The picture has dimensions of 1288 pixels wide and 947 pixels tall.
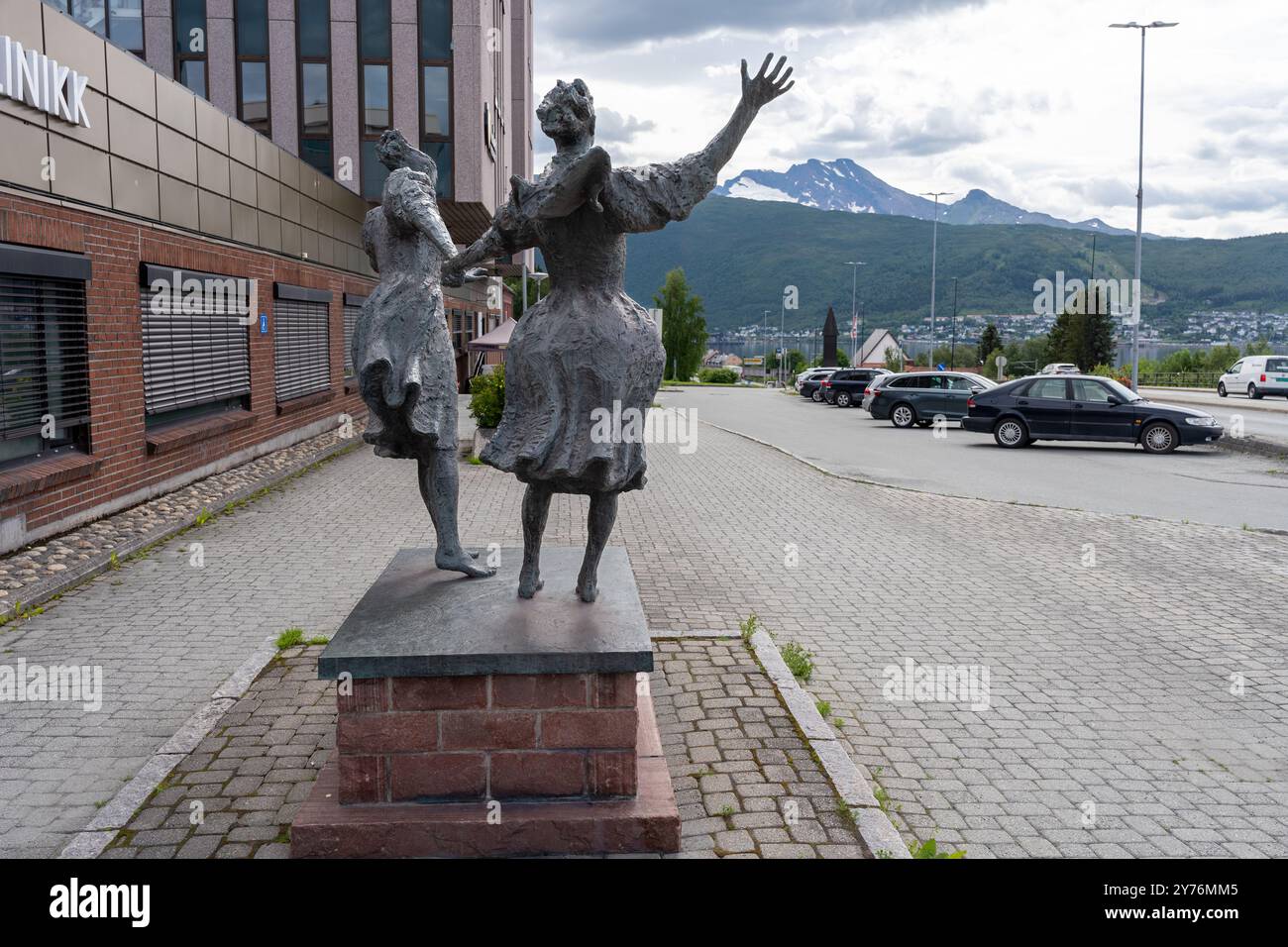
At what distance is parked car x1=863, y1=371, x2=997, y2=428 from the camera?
25500 mm

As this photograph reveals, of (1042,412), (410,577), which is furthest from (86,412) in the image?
(1042,412)

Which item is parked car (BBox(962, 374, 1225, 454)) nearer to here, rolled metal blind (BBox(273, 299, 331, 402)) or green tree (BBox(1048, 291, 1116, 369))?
rolled metal blind (BBox(273, 299, 331, 402))

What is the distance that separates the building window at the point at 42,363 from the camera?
29.0ft

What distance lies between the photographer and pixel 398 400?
5012 millimetres

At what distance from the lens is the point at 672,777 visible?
4.52m

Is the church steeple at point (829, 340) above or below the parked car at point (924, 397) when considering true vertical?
above

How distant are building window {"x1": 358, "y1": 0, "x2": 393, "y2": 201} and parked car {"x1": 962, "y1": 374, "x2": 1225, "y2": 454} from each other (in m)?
14.9

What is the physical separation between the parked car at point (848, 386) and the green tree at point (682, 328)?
159 feet

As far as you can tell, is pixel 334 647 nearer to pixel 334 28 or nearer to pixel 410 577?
pixel 410 577

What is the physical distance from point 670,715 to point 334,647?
1.93 metres

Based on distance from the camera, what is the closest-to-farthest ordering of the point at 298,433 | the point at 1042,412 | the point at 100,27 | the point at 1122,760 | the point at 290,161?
the point at 1122,760 < the point at 290,161 < the point at 298,433 < the point at 1042,412 < the point at 100,27

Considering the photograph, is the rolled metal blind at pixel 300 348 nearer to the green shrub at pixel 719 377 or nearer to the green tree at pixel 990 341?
the green shrub at pixel 719 377

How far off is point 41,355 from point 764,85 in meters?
8.04

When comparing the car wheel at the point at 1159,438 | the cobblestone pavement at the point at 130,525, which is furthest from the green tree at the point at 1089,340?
the cobblestone pavement at the point at 130,525
